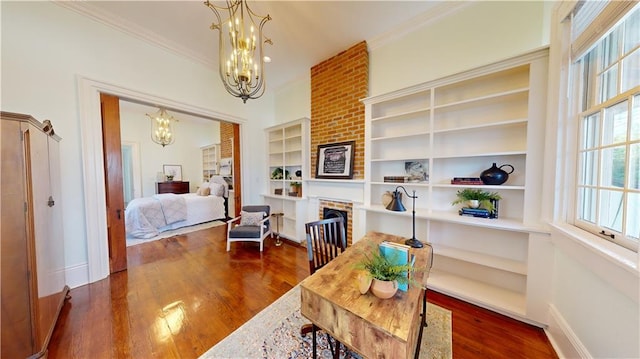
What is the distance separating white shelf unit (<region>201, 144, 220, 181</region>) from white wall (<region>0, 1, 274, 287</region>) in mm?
4140

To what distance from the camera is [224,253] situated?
10.6 ft

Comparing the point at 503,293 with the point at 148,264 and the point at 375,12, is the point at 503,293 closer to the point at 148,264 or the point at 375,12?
the point at 375,12

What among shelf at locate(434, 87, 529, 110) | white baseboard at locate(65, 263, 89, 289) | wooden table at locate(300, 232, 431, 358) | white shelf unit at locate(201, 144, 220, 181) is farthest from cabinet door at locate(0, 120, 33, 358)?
white shelf unit at locate(201, 144, 220, 181)

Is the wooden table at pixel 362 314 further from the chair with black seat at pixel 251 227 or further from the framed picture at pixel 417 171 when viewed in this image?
the chair with black seat at pixel 251 227

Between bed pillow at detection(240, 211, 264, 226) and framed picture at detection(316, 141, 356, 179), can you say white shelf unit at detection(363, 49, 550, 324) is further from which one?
bed pillow at detection(240, 211, 264, 226)

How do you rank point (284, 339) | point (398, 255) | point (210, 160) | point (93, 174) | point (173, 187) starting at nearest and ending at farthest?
point (398, 255) < point (284, 339) < point (93, 174) < point (173, 187) < point (210, 160)

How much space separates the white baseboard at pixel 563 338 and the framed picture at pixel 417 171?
1504 mm

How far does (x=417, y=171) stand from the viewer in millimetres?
2611

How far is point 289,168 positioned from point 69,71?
124 inches

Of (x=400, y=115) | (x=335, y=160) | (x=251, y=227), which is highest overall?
(x=400, y=115)

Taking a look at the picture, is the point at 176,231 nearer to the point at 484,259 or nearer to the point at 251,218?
the point at 251,218

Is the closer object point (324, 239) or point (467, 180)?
point (324, 239)

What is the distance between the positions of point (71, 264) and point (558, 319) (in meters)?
4.70

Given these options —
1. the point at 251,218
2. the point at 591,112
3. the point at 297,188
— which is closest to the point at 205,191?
the point at 251,218
